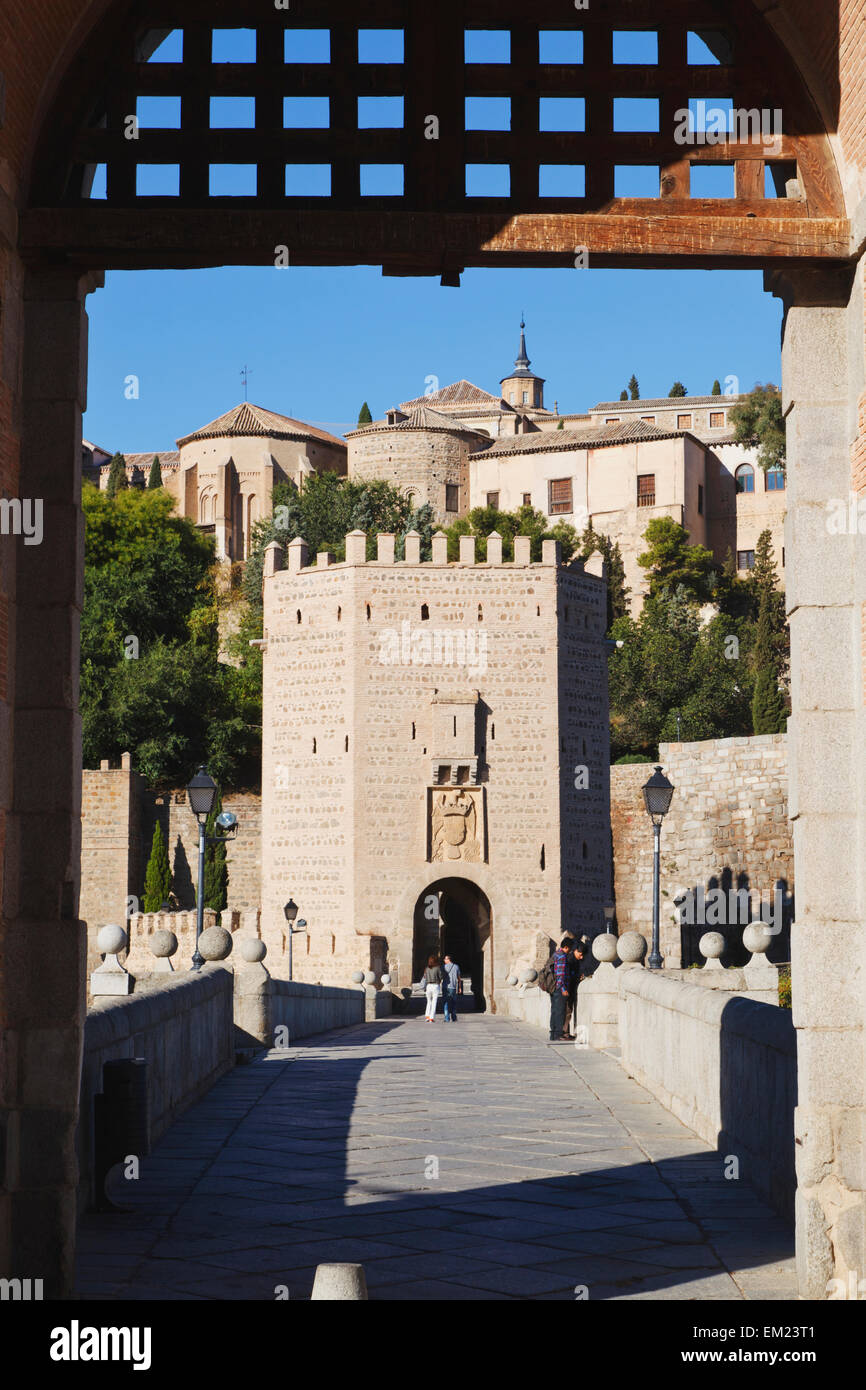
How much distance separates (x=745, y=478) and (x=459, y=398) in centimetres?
2452

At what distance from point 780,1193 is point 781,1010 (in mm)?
891

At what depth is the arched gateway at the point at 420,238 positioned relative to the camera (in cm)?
626

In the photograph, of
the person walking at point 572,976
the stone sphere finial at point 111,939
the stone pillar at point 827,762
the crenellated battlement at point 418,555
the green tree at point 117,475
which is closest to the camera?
the stone pillar at point 827,762

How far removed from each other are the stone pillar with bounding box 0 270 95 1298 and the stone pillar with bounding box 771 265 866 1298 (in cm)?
270

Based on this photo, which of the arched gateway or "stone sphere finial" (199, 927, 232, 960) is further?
"stone sphere finial" (199, 927, 232, 960)

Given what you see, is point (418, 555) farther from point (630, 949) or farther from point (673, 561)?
point (673, 561)

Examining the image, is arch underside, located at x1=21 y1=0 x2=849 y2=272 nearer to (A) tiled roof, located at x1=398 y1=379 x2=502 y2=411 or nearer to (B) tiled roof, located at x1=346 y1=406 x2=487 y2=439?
(B) tiled roof, located at x1=346 y1=406 x2=487 y2=439

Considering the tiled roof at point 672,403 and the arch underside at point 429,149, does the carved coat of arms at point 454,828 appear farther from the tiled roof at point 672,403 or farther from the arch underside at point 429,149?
the tiled roof at point 672,403

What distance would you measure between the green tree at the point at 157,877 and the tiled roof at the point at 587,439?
36.0 metres

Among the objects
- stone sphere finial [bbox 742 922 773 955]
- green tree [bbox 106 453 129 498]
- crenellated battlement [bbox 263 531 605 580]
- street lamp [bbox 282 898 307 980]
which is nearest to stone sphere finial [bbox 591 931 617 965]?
stone sphere finial [bbox 742 922 773 955]

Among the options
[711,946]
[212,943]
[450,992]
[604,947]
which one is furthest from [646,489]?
[212,943]

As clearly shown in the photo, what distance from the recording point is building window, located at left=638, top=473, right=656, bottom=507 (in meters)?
79.1

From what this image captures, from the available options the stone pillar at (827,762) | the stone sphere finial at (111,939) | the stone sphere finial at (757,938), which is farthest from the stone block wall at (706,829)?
the stone pillar at (827,762)
